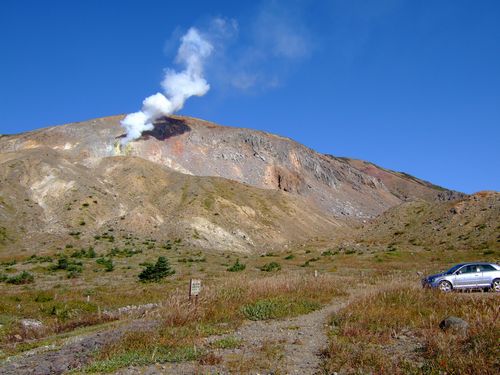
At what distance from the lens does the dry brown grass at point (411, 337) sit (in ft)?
24.5

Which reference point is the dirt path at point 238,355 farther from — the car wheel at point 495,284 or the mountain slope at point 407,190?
the mountain slope at point 407,190

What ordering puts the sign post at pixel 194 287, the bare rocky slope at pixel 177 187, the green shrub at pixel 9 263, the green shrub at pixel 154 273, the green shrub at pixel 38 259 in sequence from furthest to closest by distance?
the bare rocky slope at pixel 177 187
the green shrub at pixel 38 259
the green shrub at pixel 9 263
the green shrub at pixel 154 273
the sign post at pixel 194 287

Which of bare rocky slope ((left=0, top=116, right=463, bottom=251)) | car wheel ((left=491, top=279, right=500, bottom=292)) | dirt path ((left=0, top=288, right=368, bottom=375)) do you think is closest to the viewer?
dirt path ((left=0, top=288, right=368, bottom=375))

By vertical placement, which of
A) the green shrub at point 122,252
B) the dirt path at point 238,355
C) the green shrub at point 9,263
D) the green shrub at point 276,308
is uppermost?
the green shrub at point 122,252

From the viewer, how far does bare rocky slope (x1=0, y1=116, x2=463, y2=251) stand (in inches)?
2611

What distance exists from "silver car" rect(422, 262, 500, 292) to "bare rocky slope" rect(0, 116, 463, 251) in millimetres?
47039

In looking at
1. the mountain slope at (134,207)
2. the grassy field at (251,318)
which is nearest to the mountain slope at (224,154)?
the mountain slope at (134,207)

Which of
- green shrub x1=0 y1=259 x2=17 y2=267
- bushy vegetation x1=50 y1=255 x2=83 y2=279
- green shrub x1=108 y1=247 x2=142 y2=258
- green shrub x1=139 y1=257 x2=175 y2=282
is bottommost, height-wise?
green shrub x1=139 y1=257 x2=175 y2=282

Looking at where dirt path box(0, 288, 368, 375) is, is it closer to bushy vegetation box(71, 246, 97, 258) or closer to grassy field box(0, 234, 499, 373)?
grassy field box(0, 234, 499, 373)

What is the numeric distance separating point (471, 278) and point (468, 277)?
0.42ft

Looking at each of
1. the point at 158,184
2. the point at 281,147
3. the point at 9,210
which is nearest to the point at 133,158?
the point at 158,184

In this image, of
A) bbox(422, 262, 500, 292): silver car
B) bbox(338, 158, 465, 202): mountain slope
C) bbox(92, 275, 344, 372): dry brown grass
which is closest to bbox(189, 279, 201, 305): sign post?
bbox(92, 275, 344, 372): dry brown grass

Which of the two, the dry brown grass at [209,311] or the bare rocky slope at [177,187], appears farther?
the bare rocky slope at [177,187]

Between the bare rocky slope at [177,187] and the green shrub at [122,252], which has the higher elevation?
the bare rocky slope at [177,187]
